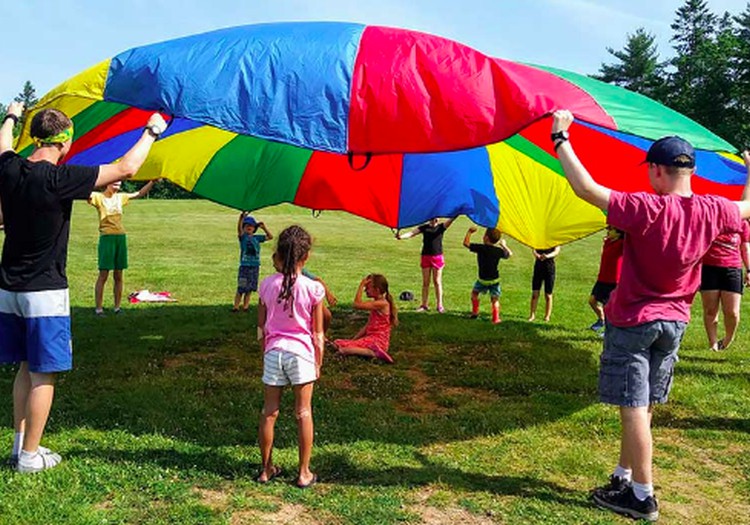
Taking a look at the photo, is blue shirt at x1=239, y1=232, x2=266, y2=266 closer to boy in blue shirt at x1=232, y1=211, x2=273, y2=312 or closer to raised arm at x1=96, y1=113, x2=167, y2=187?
boy in blue shirt at x1=232, y1=211, x2=273, y2=312

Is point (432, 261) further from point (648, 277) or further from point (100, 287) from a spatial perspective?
point (648, 277)

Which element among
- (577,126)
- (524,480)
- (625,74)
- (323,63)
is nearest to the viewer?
(524,480)

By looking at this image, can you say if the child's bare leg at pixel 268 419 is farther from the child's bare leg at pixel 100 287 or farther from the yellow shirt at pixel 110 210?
the child's bare leg at pixel 100 287

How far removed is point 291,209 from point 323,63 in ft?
111

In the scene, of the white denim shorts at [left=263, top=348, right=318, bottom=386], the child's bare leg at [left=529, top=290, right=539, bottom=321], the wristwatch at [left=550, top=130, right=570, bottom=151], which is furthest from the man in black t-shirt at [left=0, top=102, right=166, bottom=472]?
the child's bare leg at [left=529, top=290, right=539, bottom=321]

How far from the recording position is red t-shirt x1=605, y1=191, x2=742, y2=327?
3250 millimetres

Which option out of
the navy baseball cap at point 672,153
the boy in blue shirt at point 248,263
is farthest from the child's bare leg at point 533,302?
the navy baseball cap at point 672,153

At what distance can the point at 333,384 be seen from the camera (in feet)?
18.8

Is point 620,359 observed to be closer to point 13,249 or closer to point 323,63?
point 323,63

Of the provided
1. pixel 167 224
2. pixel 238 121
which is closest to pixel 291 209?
pixel 167 224

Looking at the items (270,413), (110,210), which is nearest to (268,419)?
(270,413)

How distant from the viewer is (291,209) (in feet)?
125

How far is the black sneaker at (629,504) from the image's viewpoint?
343 centimetres

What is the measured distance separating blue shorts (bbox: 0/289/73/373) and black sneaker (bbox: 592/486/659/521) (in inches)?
114
